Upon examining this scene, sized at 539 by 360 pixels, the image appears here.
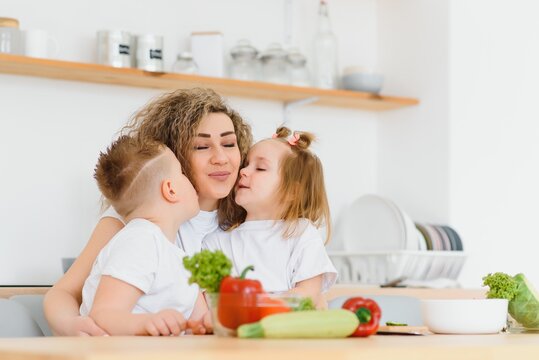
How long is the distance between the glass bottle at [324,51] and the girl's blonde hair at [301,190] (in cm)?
163

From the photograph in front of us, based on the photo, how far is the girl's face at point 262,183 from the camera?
204 cm

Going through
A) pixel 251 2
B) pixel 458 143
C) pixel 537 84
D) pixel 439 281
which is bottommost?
pixel 439 281

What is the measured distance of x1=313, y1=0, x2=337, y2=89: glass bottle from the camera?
12.2 ft

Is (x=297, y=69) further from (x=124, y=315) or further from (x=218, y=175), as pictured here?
(x=124, y=315)

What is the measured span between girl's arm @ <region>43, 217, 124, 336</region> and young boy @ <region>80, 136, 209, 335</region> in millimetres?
38

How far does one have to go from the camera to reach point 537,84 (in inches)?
148

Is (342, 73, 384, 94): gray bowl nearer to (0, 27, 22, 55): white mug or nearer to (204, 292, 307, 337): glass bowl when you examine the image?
(0, 27, 22, 55): white mug

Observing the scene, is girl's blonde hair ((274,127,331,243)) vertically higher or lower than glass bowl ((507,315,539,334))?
higher

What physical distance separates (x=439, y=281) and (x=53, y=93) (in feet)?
4.96

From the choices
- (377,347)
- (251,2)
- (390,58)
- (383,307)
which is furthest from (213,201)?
(390,58)

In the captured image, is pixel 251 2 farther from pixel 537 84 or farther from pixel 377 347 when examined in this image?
pixel 377 347

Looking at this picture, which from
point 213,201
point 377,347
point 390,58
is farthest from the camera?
point 390,58

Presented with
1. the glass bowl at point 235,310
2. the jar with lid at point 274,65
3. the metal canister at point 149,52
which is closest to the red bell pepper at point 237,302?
the glass bowl at point 235,310

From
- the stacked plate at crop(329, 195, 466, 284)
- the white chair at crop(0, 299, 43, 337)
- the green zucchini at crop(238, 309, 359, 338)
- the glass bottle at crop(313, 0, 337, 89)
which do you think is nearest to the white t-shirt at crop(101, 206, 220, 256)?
the white chair at crop(0, 299, 43, 337)
